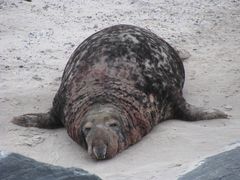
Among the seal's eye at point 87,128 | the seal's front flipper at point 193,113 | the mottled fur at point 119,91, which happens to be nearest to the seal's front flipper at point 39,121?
the mottled fur at point 119,91

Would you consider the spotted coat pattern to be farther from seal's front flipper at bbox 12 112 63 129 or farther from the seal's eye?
the seal's eye

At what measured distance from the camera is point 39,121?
541cm

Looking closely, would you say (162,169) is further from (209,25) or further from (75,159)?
(209,25)

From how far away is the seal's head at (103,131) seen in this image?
4387 millimetres

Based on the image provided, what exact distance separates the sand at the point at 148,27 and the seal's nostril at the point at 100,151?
6cm

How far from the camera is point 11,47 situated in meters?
7.52

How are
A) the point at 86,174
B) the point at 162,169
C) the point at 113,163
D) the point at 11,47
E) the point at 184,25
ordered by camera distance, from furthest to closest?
the point at 184,25 → the point at 11,47 → the point at 113,163 → the point at 162,169 → the point at 86,174

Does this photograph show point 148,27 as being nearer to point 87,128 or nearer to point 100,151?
point 87,128

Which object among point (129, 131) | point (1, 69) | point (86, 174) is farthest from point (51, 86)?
point (86, 174)

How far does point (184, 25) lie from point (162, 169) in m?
4.96

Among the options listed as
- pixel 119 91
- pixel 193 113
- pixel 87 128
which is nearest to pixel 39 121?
pixel 119 91

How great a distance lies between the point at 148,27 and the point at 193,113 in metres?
3.27

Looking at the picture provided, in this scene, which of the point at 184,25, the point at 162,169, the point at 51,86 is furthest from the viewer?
the point at 184,25

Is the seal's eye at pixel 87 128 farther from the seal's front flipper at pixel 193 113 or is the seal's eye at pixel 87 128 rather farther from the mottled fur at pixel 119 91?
the seal's front flipper at pixel 193 113
